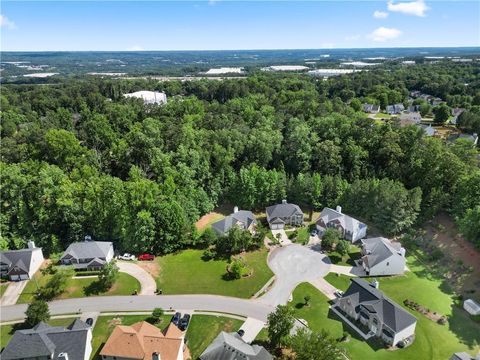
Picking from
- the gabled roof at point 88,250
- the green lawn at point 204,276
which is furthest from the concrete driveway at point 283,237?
the gabled roof at point 88,250

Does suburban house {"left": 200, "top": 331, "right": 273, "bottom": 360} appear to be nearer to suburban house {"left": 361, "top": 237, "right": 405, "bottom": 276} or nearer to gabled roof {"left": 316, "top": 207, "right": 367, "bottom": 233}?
suburban house {"left": 361, "top": 237, "right": 405, "bottom": 276}

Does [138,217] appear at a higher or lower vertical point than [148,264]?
higher

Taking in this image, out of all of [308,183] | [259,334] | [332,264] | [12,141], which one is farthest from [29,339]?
[12,141]

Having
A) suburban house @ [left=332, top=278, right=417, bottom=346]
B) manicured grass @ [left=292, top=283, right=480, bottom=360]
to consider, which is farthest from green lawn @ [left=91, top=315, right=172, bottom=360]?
suburban house @ [left=332, top=278, right=417, bottom=346]

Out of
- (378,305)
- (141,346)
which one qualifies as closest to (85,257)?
(141,346)

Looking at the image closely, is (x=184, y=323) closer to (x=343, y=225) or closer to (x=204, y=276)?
(x=204, y=276)

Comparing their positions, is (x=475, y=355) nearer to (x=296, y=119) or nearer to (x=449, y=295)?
(x=449, y=295)

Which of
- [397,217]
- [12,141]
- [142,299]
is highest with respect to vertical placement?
[12,141]
